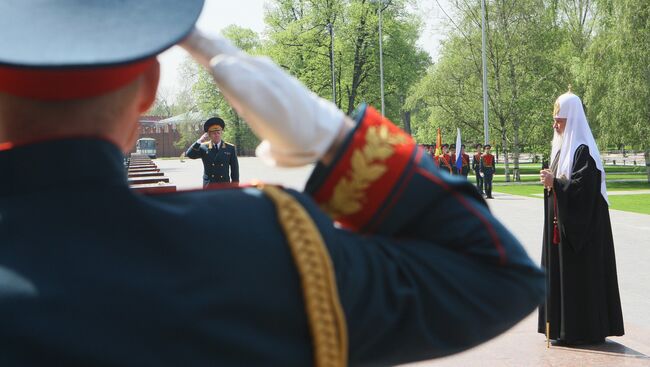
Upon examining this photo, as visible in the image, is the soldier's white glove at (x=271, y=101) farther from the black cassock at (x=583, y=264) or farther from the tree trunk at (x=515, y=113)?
the tree trunk at (x=515, y=113)

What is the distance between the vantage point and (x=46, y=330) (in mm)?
909

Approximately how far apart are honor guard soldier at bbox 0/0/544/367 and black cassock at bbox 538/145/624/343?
16.3ft

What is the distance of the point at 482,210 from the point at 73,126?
551 millimetres

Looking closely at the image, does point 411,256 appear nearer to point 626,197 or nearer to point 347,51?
point 626,197

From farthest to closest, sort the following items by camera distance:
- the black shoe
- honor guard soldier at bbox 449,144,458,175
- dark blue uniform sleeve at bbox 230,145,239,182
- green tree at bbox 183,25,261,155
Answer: green tree at bbox 183,25,261,155
honor guard soldier at bbox 449,144,458,175
dark blue uniform sleeve at bbox 230,145,239,182
the black shoe

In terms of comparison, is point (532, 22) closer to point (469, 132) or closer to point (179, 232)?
point (469, 132)

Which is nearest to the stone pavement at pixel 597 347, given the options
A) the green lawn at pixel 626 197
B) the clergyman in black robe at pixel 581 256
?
the clergyman in black robe at pixel 581 256

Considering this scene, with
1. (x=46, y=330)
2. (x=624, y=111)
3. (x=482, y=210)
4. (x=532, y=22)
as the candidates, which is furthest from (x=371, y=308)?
(x=532, y=22)

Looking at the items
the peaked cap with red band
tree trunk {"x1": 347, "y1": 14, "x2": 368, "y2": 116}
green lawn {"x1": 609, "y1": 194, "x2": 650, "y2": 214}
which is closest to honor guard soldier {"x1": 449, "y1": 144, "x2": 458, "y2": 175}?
green lawn {"x1": 609, "y1": 194, "x2": 650, "y2": 214}

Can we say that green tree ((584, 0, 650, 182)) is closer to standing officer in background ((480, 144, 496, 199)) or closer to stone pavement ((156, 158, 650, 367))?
standing officer in background ((480, 144, 496, 199))

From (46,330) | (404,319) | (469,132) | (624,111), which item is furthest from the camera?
(469,132)

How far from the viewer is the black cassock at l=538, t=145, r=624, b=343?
5.79 meters

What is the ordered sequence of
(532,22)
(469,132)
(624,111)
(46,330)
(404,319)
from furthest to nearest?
1. (469,132)
2. (532,22)
3. (624,111)
4. (404,319)
5. (46,330)

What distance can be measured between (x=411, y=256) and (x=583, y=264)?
5.22 metres
